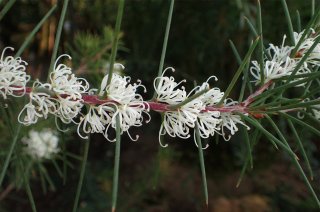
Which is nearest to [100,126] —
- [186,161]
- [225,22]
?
[225,22]

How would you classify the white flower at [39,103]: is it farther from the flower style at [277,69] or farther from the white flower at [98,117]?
the flower style at [277,69]

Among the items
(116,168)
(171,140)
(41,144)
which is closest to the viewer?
(116,168)

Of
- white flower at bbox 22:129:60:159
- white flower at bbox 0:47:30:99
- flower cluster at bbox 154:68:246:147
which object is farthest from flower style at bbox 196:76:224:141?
white flower at bbox 22:129:60:159

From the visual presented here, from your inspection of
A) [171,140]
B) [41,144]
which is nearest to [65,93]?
[41,144]

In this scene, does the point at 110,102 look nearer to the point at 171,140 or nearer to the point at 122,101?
the point at 122,101

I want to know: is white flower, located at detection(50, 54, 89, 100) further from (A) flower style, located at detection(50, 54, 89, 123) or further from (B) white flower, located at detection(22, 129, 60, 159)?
(B) white flower, located at detection(22, 129, 60, 159)
